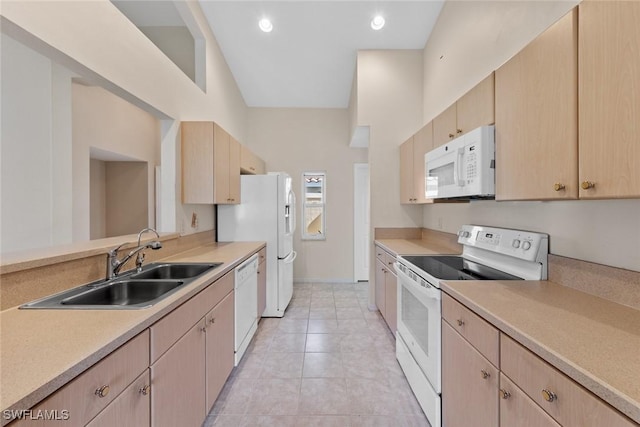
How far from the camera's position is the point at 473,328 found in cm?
123

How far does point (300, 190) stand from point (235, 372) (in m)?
3.17

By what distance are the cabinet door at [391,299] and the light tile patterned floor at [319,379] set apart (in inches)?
8.2

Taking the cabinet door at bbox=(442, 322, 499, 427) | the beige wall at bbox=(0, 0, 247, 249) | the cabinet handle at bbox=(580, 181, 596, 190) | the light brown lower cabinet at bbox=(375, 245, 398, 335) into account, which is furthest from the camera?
the light brown lower cabinet at bbox=(375, 245, 398, 335)

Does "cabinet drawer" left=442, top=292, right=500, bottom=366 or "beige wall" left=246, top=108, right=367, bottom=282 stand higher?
"beige wall" left=246, top=108, right=367, bottom=282

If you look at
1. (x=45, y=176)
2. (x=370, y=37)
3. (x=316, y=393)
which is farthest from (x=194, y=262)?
(x=370, y=37)

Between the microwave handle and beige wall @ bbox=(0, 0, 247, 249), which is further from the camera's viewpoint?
the microwave handle

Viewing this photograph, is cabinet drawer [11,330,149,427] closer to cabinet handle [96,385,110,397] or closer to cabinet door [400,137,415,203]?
cabinet handle [96,385,110,397]

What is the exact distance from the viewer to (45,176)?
2488 millimetres

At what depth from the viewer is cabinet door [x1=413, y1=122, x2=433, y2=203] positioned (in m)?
2.63

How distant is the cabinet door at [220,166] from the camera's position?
2.63m

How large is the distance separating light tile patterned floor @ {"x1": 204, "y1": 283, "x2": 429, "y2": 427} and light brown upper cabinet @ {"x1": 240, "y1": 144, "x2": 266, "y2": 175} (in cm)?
193

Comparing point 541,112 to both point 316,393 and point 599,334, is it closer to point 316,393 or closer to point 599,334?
point 599,334

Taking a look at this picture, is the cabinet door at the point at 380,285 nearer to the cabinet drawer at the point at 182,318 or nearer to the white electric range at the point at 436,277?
the white electric range at the point at 436,277

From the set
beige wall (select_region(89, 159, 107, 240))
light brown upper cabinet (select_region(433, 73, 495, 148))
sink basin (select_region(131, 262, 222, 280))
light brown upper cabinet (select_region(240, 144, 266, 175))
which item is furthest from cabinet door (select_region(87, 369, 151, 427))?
beige wall (select_region(89, 159, 107, 240))
